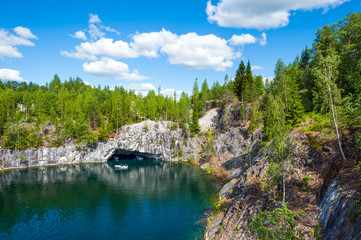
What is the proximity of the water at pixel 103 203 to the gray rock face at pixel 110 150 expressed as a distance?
337 inches

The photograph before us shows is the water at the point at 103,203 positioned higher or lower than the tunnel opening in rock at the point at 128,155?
lower

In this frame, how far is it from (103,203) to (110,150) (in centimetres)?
5127

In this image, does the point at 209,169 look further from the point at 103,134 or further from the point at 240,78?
the point at 103,134

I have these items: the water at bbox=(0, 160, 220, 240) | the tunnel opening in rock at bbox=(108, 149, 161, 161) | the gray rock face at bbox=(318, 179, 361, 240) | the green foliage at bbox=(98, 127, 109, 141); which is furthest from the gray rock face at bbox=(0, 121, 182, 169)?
the gray rock face at bbox=(318, 179, 361, 240)

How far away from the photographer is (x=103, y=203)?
4597cm

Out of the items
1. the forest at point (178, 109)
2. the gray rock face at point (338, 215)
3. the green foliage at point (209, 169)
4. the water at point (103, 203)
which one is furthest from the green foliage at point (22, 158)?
the gray rock face at point (338, 215)

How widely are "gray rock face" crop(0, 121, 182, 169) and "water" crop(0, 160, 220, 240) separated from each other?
8.56 m

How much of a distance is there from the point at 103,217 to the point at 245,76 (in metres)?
76.7

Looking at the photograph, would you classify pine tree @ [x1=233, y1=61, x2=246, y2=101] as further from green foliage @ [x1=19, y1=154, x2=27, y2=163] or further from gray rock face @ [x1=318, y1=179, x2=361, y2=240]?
green foliage @ [x1=19, y1=154, x2=27, y2=163]

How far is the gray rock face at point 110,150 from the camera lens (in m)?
79.0

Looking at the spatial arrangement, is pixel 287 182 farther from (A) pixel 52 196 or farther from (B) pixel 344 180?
(A) pixel 52 196

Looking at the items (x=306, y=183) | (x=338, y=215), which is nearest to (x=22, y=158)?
(x=306, y=183)

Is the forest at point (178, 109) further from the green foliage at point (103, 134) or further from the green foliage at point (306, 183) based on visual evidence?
the green foliage at point (306, 183)

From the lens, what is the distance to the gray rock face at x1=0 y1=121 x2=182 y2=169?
79.0 metres
